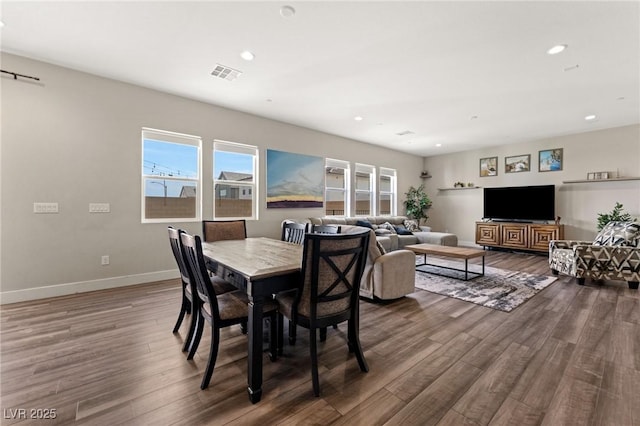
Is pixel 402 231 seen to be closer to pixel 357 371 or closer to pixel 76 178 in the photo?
pixel 357 371

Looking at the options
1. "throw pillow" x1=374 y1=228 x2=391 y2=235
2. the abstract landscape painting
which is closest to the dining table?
the abstract landscape painting

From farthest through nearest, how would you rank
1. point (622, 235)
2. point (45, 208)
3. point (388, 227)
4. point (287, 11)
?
point (388, 227) → point (622, 235) → point (45, 208) → point (287, 11)

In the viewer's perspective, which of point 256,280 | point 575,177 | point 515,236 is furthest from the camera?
point 515,236

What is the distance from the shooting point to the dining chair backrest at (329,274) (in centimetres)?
164

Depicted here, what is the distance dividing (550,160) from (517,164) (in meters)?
0.67

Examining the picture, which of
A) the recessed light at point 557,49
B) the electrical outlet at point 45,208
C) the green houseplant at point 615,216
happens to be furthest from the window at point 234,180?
the green houseplant at point 615,216

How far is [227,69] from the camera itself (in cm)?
345

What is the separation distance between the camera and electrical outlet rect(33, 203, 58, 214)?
3.31 meters

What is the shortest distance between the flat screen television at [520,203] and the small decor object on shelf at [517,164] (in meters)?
0.59

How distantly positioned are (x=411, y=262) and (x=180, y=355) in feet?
8.52

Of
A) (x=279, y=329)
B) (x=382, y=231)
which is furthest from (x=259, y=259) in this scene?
(x=382, y=231)

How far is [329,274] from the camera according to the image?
1.72 metres

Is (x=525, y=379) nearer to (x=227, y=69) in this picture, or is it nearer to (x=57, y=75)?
(x=227, y=69)

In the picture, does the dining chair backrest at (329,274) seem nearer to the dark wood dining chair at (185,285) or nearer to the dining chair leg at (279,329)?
the dining chair leg at (279,329)
